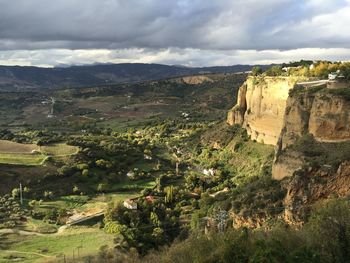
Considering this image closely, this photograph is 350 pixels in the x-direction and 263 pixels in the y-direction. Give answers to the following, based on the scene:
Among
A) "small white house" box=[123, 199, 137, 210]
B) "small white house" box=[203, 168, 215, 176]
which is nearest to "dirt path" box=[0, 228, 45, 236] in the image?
"small white house" box=[123, 199, 137, 210]

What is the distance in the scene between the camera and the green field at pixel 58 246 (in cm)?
4081

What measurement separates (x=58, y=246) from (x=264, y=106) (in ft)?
140

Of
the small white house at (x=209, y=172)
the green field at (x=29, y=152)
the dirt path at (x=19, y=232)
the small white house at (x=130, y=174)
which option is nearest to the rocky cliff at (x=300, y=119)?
the small white house at (x=209, y=172)

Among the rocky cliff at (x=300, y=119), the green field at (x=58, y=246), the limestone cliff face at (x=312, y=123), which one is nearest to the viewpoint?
the green field at (x=58, y=246)

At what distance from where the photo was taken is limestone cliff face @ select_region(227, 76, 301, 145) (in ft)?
237

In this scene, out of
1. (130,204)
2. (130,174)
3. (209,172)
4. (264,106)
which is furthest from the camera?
(264,106)

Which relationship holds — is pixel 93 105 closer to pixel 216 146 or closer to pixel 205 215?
pixel 216 146

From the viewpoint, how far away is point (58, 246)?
43.8 m

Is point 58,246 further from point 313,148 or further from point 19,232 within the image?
point 313,148

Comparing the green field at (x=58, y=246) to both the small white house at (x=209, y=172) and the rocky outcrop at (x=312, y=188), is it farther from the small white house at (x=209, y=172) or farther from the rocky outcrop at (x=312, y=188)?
the small white house at (x=209, y=172)

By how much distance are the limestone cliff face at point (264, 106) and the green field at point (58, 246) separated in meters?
33.5

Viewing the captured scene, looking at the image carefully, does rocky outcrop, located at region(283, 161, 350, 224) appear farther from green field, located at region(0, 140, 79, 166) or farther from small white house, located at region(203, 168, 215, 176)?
green field, located at region(0, 140, 79, 166)

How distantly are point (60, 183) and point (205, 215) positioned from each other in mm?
21249

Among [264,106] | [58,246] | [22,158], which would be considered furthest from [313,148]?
[22,158]
